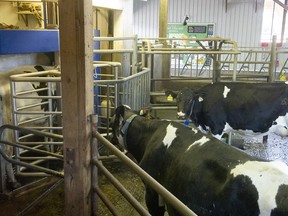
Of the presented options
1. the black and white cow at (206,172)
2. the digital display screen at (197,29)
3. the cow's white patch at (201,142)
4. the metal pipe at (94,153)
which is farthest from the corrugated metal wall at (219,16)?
the metal pipe at (94,153)

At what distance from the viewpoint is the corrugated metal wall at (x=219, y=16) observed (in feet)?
53.3

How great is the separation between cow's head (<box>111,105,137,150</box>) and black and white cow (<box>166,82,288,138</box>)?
6.10ft

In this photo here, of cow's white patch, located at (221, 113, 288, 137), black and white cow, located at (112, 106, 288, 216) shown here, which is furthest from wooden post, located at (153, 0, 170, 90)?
black and white cow, located at (112, 106, 288, 216)

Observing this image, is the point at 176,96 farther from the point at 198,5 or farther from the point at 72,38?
the point at 198,5

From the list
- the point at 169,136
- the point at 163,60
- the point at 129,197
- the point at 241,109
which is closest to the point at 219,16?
the point at 163,60

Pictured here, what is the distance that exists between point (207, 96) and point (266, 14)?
13.2 m

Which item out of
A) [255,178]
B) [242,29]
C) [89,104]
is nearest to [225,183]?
[255,178]

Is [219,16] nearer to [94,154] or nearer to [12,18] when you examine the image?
[12,18]

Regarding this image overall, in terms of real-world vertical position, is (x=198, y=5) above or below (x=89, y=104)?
above

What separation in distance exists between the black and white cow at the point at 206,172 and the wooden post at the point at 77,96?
569 millimetres

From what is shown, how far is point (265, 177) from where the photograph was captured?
195cm

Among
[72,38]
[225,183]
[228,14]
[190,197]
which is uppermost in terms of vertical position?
[228,14]

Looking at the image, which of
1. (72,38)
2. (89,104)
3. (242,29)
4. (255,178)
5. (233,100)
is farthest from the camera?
(242,29)

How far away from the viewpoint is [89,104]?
7.82 feet
